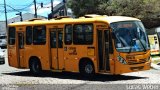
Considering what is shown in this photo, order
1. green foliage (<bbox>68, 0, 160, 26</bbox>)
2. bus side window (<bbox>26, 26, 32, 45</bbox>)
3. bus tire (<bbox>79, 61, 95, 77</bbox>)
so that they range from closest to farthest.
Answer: bus tire (<bbox>79, 61, 95, 77</bbox>) → bus side window (<bbox>26, 26, 32, 45</bbox>) → green foliage (<bbox>68, 0, 160, 26</bbox>)

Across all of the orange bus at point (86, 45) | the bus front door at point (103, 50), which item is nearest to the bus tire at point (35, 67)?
the orange bus at point (86, 45)

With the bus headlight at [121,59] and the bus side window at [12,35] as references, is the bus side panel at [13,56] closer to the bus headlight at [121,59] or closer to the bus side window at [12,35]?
the bus side window at [12,35]

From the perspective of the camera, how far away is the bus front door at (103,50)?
19.6 m

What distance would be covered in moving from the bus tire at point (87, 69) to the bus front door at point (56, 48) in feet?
4.97

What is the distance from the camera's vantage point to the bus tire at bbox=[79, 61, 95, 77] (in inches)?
801

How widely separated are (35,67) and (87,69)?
4.42m

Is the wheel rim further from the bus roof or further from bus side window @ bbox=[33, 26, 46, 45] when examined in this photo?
bus side window @ bbox=[33, 26, 46, 45]

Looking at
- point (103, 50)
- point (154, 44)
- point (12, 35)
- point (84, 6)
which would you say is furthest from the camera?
point (84, 6)

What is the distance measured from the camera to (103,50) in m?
19.8

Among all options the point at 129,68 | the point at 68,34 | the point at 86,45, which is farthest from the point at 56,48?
the point at 129,68

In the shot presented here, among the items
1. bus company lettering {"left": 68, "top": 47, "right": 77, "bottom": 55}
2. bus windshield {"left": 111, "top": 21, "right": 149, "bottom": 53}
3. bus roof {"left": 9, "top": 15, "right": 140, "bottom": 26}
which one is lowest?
bus company lettering {"left": 68, "top": 47, "right": 77, "bottom": 55}

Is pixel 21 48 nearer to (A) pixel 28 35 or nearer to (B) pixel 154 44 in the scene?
(A) pixel 28 35

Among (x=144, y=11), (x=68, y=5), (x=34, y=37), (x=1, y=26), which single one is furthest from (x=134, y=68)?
(x=1, y=26)

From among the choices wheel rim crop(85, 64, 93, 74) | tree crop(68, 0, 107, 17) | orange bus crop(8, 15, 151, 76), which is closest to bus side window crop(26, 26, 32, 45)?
orange bus crop(8, 15, 151, 76)
